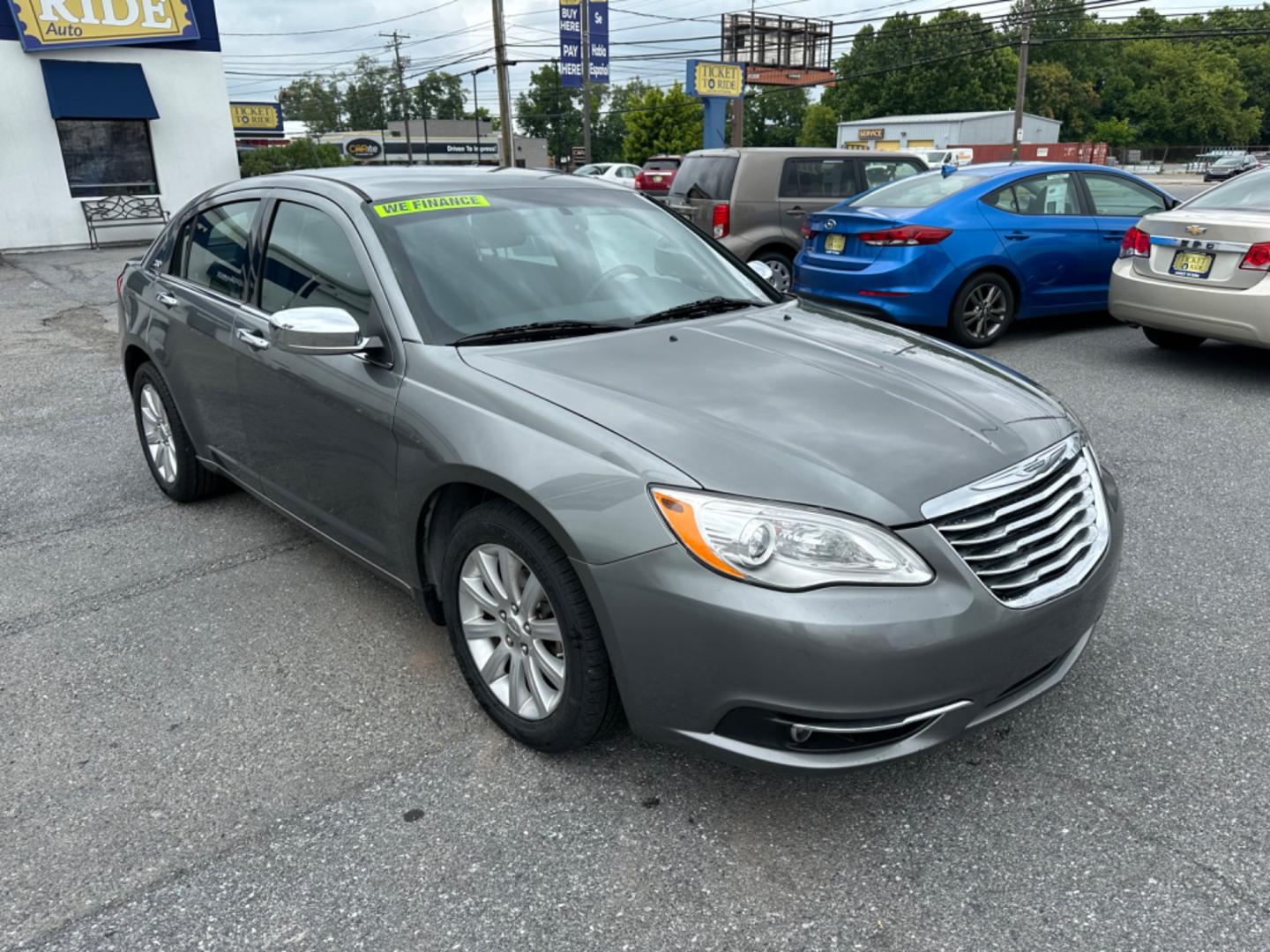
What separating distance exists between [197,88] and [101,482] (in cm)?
1662

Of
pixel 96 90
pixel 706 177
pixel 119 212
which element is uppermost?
pixel 96 90

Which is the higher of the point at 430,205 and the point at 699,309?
the point at 430,205

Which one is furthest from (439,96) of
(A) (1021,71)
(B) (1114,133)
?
(A) (1021,71)

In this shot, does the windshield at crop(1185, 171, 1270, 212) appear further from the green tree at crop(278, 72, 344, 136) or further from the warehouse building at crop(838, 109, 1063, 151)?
the green tree at crop(278, 72, 344, 136)

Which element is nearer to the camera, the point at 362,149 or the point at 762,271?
the point at 762,271

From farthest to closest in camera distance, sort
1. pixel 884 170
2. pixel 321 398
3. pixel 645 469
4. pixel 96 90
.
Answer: pixel 96 90 < pixel 884 170 < pixel 321 398 < pixel 645 469

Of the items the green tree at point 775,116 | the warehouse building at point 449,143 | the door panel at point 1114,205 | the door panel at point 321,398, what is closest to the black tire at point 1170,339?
the door panel at point 1114,205

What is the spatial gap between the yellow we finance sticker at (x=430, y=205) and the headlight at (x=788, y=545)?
173cm

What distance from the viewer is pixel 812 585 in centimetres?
214

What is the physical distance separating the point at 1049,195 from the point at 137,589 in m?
7.47

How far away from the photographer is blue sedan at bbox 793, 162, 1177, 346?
7531mm

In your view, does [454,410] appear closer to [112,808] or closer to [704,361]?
[704,361]

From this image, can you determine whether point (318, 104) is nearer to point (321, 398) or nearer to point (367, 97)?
point (367, 97)

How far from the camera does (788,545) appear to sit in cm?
219
